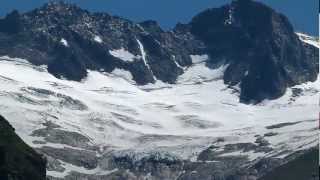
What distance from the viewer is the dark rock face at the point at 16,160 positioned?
513ft

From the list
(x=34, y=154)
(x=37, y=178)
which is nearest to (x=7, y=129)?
(x=34, y=154)

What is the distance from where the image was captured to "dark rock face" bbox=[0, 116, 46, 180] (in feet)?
513

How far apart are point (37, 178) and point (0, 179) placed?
499 inches

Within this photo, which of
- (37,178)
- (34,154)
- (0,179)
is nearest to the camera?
(0,179)

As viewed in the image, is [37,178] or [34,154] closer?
[37,178]

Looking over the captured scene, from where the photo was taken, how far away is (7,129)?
18488cm

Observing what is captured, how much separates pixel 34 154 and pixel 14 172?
24.6 metres

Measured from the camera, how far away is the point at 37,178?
164m

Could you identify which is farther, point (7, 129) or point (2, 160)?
point (7, 129)

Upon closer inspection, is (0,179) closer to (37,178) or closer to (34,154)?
(37,178)

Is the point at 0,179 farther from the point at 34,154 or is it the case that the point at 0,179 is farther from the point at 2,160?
the point at 34,154

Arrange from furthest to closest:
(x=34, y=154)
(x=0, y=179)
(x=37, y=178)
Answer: (x=34, y=154)
(x=37, y=178)
(x=0, y=179)

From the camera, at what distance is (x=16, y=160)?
16800cm

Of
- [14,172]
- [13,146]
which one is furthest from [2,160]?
[13,146]
